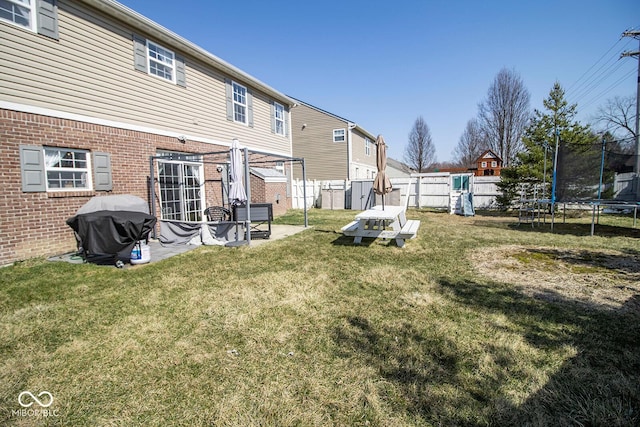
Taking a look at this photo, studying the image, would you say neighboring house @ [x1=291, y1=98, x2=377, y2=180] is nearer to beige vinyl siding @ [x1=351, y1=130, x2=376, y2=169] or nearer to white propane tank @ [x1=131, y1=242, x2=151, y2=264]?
beige vinyl siding @ [x1=351, y1=130, x2=376, y2=169]

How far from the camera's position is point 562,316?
3539 millimetres

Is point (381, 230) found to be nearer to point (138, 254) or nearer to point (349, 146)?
point (138, 254)

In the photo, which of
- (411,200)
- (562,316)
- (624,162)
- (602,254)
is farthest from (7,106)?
(411,200)

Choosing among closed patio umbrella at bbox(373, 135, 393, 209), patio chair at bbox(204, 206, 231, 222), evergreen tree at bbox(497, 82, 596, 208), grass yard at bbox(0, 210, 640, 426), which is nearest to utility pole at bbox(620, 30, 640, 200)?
evergreen tree at bbox(497, 82, 596, 208)

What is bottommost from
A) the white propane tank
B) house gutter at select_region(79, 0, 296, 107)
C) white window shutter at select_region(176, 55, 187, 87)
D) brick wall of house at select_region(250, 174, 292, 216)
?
the white propane tank

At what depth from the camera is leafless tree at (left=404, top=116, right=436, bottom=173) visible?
4600 cm

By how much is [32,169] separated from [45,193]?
51 cm

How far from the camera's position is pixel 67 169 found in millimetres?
6656

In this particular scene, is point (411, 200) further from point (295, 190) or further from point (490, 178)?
point (295, 190)

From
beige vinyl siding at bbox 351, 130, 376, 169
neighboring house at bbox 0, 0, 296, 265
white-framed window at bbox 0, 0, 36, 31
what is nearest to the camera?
white-framed window at bbox 0, 0, 36, 31

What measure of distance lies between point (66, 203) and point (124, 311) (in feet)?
13.9

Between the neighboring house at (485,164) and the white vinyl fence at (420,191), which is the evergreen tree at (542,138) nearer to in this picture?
the white vinyl fence at (420,191)

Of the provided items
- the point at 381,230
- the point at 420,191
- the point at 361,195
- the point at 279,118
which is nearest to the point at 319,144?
the point at 361,195

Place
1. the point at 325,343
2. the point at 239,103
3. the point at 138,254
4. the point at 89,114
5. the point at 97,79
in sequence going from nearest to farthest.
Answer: the point at 325,343, the point at 138,254, the point at 89,114, the point at 97,79, the point at 239,103
